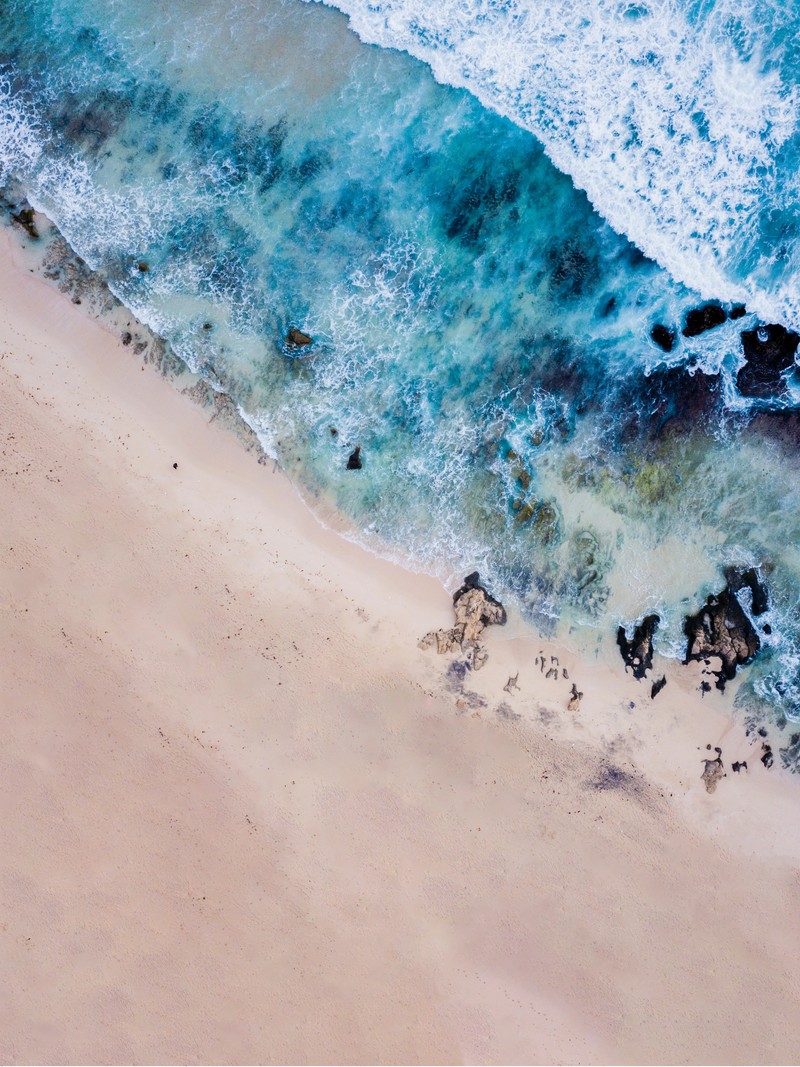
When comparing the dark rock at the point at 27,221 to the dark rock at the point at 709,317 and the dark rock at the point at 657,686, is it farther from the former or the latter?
the dark rock at the point at 657,686

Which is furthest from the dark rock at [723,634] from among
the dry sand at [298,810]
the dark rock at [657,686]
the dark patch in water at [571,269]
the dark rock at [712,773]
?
the dark patch in water at [571,269]

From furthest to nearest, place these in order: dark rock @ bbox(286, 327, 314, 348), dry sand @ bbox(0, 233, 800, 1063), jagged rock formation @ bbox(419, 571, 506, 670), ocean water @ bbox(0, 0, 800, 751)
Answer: dark rock @ bbox(286, 327, 314, 348), ocean water @ bbox(0, 0, 800, 751), jagged rock formation @ bbox(419, 571, 506, 670), dry sand @ bbox(0, 233, 800, 1063)

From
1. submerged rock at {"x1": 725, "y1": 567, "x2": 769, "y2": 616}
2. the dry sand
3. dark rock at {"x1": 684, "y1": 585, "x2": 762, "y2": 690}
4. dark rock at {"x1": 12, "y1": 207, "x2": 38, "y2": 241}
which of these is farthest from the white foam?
the dry sand

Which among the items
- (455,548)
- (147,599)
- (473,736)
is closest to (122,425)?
(147,599)

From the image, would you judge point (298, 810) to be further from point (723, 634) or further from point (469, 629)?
point (723, 634)

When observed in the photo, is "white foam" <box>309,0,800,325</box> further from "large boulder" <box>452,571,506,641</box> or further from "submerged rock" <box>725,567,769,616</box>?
"large boulder" <box>452,571,506,641</box>

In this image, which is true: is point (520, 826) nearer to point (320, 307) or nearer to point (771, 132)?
point (320, 307)
